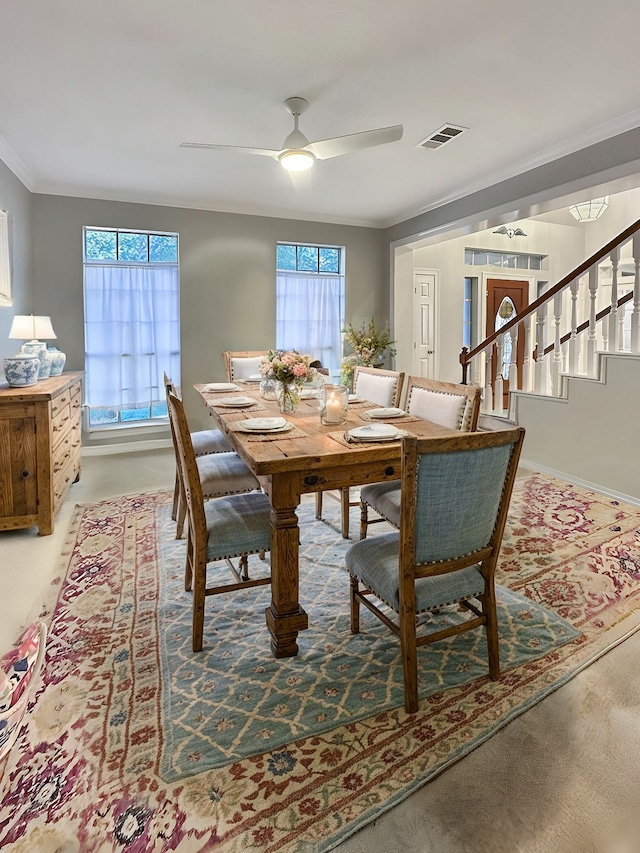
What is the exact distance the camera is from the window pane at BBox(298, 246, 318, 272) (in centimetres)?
625

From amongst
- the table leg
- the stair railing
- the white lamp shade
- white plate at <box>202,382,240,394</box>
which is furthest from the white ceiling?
the table leg

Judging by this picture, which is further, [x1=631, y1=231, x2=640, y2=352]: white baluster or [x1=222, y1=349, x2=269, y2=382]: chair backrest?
[x1=222, y1=349, x2=269, y2=382]: chair backrest

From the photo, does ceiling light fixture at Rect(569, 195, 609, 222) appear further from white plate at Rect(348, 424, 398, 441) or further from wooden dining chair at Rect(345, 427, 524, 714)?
wooden dining chair at Rect(345, 427, 524, 714)

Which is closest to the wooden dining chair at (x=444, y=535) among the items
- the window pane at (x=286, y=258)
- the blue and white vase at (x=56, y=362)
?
the blue and white vase at (x=56, y=362)

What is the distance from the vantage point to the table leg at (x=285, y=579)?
1938 mm

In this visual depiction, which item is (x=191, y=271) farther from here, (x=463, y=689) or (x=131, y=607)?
(x=463, y=689)

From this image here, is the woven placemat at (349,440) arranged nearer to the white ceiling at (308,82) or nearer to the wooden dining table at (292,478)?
the wooden dining table at (292,478)

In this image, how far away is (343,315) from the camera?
646 centimetres

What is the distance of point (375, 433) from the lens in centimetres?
217

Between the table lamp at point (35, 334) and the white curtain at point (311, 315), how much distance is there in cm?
Answer: 278

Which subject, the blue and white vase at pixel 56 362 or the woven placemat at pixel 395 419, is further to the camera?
the blue and white vase at pixel 56 362

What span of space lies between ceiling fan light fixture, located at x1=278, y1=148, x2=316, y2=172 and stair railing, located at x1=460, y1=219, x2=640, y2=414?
240cm

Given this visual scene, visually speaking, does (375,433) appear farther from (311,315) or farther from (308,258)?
(308,258)

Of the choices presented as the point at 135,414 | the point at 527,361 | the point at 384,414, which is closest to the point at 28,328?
the point at 135,414
